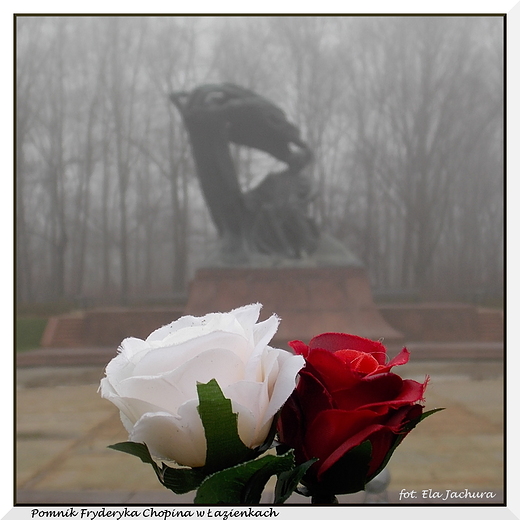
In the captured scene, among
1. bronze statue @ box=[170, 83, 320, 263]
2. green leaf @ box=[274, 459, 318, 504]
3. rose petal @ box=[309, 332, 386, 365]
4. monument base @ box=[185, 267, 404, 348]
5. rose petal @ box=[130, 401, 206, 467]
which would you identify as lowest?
monument base @ box=[185, 267, 404, 348]

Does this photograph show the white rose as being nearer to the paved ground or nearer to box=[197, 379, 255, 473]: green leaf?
box=[197, 379, 255, 473]: green leaf

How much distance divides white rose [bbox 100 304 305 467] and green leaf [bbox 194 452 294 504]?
1 centimetres

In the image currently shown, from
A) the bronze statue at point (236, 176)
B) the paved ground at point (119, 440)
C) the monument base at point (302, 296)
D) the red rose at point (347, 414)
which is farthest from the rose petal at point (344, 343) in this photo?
the bronze statue at point (236, 176)

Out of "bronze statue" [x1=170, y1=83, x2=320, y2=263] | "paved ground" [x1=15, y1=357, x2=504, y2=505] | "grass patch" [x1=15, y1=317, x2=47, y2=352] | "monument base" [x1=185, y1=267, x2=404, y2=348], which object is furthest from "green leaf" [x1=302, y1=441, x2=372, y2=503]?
"grass patch" [x1=15, y1=317, x2=47, y2=352]

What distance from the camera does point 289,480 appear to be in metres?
0.28

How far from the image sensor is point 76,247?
22.8 ft

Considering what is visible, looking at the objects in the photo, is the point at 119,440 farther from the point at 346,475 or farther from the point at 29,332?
the point at 29,332

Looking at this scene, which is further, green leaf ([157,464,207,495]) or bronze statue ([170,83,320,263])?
bronze statue ([170,83,320,263])

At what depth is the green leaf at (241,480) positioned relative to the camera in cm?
26

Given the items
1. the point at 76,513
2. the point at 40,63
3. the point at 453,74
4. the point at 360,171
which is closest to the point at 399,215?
the point at 360,171

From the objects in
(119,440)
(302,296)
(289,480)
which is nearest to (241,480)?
(289,480)

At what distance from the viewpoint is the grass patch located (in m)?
5.48

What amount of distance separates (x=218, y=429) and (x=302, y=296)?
14.3 feet

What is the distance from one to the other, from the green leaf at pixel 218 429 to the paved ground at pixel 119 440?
24.5 inches
